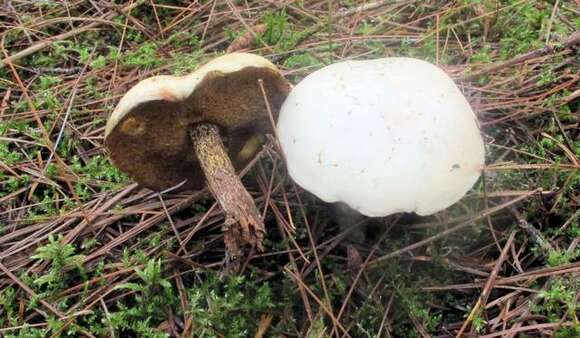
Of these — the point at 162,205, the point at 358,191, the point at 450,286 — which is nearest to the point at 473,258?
the point at 450,286

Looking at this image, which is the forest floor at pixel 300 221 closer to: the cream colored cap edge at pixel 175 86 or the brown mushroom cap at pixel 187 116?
the brown mushroom cap at pixel 187 116

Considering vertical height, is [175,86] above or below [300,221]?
above

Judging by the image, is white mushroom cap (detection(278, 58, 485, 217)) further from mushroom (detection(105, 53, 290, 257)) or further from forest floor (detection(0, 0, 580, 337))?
forest floor (detection(0, 0, 580, 337))

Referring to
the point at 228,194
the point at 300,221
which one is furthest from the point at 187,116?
the point at 300,221

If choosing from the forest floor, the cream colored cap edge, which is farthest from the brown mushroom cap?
the forest floor

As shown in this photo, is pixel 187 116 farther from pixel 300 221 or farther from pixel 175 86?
pixel 300 221

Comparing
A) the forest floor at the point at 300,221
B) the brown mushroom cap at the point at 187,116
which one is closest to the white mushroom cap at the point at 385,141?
the brown mushroom cap at the point at 187,116
